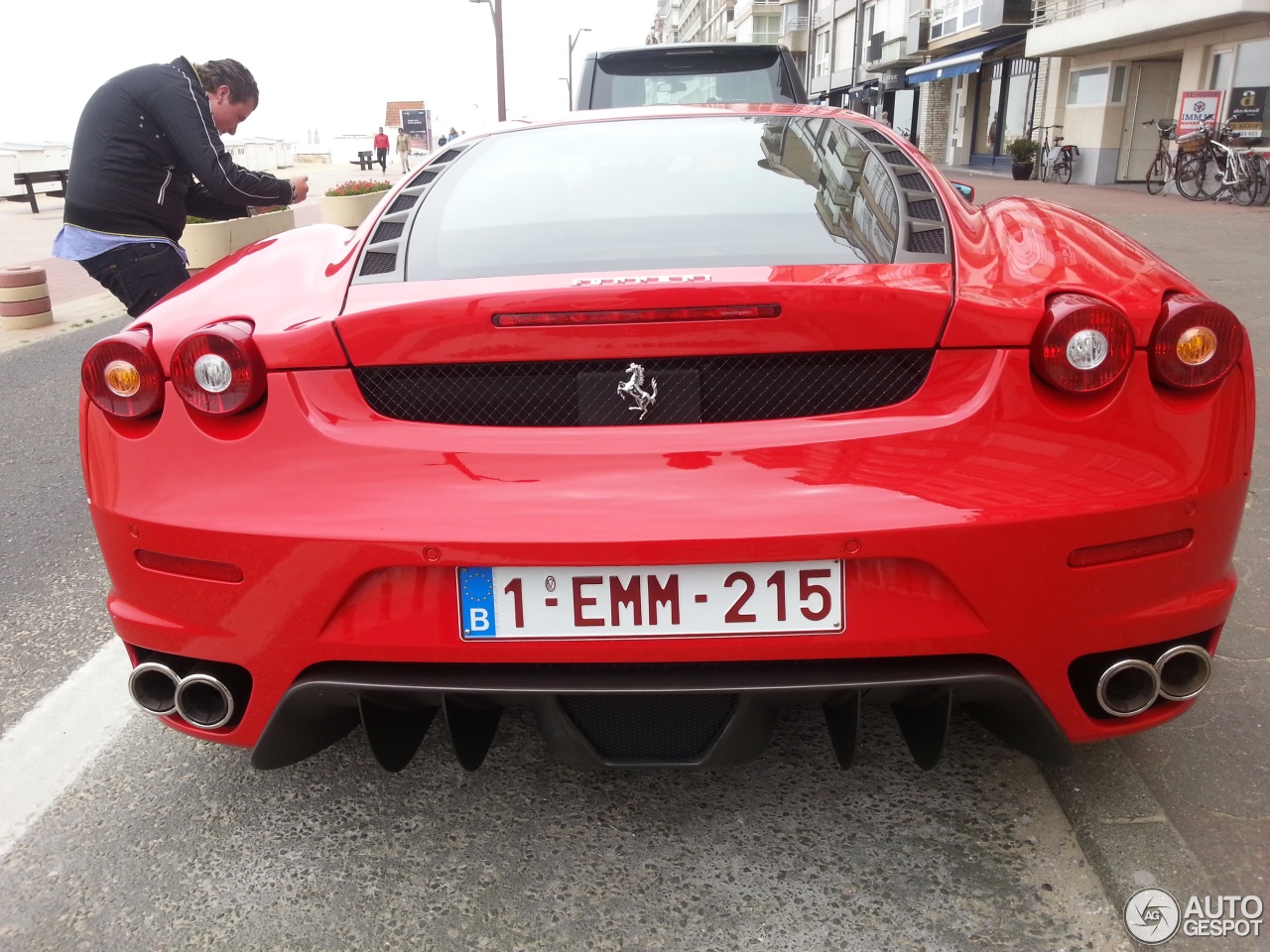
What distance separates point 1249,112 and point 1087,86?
8.36 meters

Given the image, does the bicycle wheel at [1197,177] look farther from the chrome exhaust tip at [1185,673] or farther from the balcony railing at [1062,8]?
the chrome exhaust tip at [1185,673]

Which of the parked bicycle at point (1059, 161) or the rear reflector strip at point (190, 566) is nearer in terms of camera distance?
the rear reflector strip at point (190, 566)

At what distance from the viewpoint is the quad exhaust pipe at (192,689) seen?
196cm

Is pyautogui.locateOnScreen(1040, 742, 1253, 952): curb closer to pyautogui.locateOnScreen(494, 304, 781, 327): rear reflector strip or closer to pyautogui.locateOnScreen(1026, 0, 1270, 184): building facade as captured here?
pyautogui.locateOnScreen(494, 304, 781, 327): rear reflector strip

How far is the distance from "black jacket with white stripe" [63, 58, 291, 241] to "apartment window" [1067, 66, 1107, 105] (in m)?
26.7

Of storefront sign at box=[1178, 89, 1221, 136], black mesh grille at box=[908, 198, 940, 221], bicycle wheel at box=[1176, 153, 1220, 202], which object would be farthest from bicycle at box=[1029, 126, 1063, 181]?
black mesh grille at box=[908, 198, 940, 221]

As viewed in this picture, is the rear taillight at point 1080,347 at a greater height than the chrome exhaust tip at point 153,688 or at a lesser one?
greater

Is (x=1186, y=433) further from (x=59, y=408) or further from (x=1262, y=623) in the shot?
(x=59, y=408)

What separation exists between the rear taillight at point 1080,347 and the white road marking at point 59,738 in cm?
214

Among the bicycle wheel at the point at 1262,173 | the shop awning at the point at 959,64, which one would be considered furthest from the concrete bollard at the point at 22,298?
the shop awning at the point at 959,64

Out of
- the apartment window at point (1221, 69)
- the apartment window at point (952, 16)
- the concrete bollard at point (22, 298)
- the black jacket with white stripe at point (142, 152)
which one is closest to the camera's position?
the black jacket with white stripe at point (142, 152)

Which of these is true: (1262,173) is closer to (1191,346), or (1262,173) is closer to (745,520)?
(1191,346)

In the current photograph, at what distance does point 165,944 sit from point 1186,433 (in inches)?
75.9

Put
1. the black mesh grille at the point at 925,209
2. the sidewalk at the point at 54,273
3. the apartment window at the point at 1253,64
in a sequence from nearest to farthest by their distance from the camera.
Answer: the black mesh grille at the point at 925,209
the sidewalk at the point at 54,273
the apartment window at the point at 1253,64
